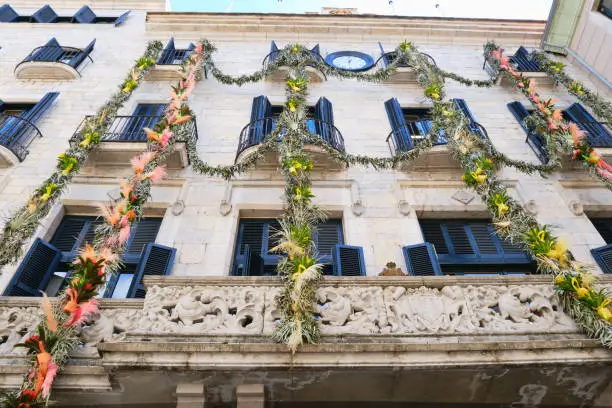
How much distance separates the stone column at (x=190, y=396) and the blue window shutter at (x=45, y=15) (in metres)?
17.8

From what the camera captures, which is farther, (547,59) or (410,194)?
(547,59)

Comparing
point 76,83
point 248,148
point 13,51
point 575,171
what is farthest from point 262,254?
point 13,51

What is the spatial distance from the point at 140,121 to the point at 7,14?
36.3 feet

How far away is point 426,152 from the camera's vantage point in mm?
10250

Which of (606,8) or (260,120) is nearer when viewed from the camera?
(260,120)

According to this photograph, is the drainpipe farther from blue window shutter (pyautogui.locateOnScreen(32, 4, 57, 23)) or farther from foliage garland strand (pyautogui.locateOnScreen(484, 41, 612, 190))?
blue window shutter (pyautogui.locateOnScreen(32, 4, 57, 23))

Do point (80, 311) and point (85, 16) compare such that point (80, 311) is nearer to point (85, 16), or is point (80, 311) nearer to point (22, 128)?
point (22, 128)

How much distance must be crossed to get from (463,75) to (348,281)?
11.2 meters

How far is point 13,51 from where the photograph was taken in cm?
1553

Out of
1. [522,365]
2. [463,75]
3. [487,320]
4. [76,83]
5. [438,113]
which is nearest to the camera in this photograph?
[522,365]

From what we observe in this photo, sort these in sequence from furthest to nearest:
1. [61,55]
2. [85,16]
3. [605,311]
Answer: [85,16] → [61,55] → [605,311]

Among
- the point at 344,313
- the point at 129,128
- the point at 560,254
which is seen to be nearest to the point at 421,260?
the point at 560,254

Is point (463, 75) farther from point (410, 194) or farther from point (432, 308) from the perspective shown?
point (432, 308)

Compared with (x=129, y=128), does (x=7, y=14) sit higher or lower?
higher
